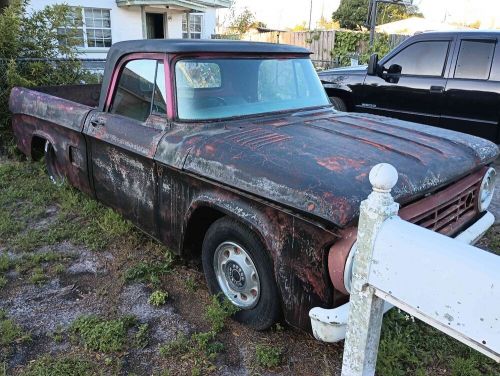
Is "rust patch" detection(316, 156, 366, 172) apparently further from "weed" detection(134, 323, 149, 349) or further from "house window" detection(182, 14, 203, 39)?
"house window" detection(182, 14, 203, 39)

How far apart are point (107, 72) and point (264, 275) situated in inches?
97.6

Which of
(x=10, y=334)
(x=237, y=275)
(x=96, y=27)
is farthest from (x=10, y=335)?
(x=96, y=27)

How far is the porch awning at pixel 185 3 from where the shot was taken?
54.1ft

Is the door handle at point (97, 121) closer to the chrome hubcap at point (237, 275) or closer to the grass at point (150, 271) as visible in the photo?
the grass at point (150, 271)

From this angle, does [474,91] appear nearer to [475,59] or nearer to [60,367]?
[475,59]

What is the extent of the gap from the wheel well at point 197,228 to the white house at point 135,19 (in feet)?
44.3

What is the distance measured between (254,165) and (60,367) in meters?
1.61

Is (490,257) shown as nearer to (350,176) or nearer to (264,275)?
(350,176)

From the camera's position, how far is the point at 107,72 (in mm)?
3963

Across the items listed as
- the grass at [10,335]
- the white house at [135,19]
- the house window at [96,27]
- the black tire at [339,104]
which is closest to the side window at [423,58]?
the black tire at [339,104]

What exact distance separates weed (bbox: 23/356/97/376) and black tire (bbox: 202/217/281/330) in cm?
93

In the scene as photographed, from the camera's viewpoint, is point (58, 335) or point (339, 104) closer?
point (58, 335)

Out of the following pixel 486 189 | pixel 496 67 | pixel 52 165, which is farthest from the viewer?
pixel 496 67

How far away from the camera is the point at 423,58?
6559mm
